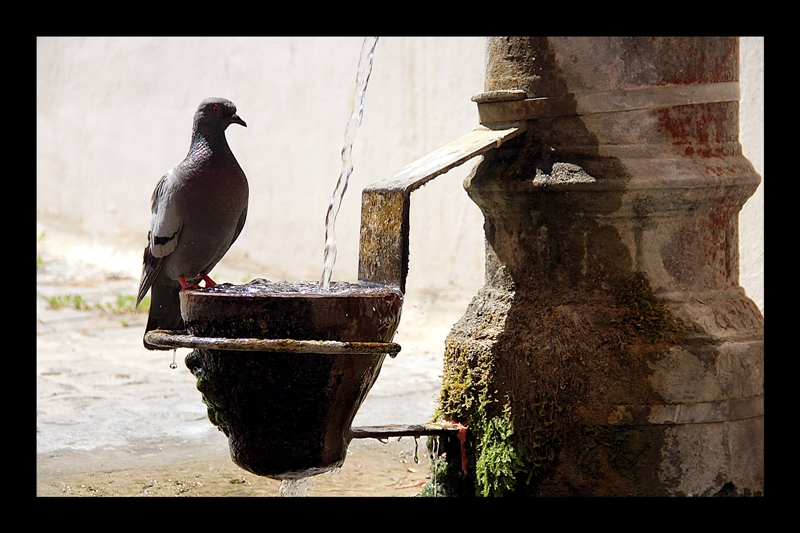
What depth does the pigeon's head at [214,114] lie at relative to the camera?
284 centimetres

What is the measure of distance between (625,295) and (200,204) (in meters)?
1.31

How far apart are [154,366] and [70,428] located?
1.35 metres

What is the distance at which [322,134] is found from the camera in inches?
285

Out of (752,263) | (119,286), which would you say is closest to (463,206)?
(752,263)

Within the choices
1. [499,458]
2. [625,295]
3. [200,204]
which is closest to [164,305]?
[200,204]

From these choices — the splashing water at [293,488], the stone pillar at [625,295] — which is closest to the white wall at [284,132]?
the stone pillar at [625,295]

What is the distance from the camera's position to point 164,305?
3096 mm

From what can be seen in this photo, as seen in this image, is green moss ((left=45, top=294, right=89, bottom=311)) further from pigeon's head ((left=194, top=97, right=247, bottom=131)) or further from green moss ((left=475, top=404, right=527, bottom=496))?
green moss ((left=475, top=404, right=527, bottom=496))

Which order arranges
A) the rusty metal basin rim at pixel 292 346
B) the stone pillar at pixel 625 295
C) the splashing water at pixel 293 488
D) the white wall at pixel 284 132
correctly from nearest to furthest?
the rusty metal basin rim at pixel 292 346 < the stone pillar at pixel 625 295 < the splashing water at pixel 293 488 < the white wall at pixel 284 132

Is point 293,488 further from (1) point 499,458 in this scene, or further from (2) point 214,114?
(2) point 214,114

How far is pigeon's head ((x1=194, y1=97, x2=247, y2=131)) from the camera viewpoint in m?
2.84

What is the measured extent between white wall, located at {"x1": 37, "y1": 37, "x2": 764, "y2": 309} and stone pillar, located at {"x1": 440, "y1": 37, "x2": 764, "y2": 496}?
218 cm

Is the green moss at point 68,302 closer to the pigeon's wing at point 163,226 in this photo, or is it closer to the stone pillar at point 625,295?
the pigeon's wing at point 163,226

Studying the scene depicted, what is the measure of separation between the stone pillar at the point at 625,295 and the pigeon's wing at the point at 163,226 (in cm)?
102
